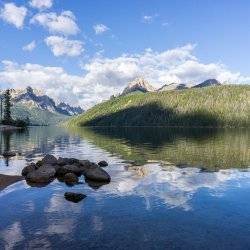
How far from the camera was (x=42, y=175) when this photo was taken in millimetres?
49219

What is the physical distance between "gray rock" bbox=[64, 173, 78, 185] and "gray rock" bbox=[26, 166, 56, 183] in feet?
6.63

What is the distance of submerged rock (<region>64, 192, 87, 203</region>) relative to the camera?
38.2 meters

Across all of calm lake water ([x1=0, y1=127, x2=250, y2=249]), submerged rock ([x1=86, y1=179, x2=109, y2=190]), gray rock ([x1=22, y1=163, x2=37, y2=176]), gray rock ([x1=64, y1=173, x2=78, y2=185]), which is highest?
gray rock ([x1=22, y1=163, x2=37, y2=176])

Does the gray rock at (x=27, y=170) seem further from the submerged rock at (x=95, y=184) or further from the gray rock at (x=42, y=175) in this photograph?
the submerged rock at (x=95, y=184)

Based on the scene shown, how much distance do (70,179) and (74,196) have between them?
9906 mm

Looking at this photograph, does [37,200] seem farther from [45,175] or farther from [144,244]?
[144,244]

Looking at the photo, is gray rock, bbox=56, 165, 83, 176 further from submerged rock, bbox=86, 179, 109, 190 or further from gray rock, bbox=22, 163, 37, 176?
submerged rock, bbox=86, 179, 109, 190

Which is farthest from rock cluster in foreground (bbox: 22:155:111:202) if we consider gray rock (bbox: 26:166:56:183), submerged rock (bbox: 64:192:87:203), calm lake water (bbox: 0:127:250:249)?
submerged rock (bbox: 64:192:87:203)

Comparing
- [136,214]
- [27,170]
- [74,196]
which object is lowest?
[136,214]

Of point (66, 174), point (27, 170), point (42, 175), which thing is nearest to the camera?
point (42, 175)

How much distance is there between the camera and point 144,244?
2552 cm

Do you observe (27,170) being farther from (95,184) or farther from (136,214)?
(136,214)

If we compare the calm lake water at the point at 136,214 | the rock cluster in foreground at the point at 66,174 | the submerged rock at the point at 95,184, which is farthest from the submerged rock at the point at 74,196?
the rock cluster in foreground at the point at 66,174

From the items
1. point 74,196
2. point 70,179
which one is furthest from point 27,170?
point 74,196
